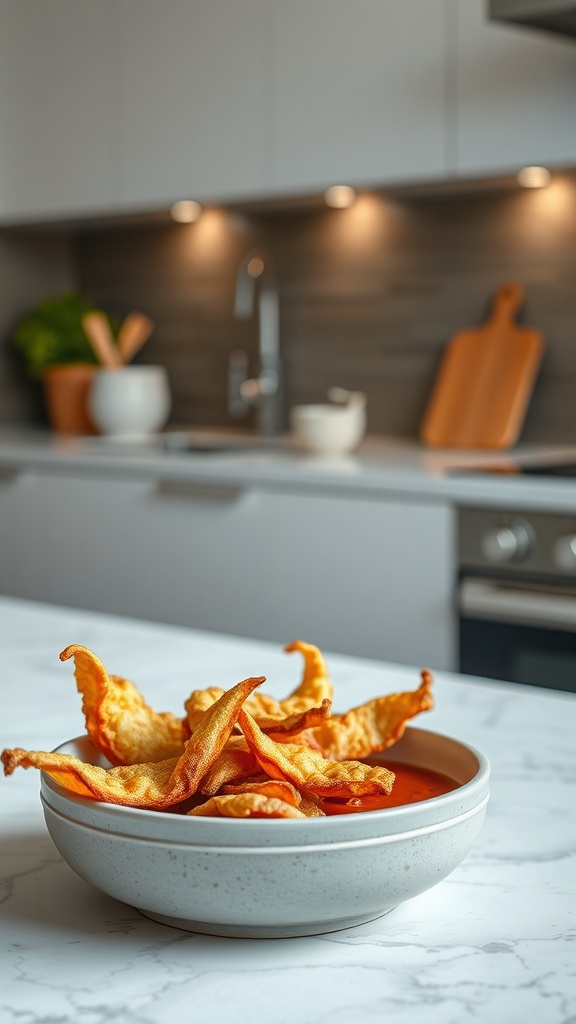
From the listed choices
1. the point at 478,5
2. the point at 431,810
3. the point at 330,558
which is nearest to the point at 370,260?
the point at 478,5

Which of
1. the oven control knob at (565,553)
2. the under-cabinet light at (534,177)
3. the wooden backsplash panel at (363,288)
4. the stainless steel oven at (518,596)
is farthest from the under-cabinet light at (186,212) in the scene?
the oven control knob at (565,553)

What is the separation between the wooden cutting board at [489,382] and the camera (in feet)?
10.2

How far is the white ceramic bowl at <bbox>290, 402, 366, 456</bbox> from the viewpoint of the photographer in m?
3.05

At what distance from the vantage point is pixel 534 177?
2984 millimetres

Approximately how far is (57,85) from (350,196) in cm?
93

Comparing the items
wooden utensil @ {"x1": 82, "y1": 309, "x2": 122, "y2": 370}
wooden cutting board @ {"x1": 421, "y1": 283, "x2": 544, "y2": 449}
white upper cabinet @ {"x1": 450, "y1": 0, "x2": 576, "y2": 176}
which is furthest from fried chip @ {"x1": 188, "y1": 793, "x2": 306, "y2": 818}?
wooden utensil @ {"x1": 82, "y1": 309, "x2": 122, "y2": 370}

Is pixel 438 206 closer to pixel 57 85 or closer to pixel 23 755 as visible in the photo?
pixel 57 85

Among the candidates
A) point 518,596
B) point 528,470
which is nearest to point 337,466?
point 528,470

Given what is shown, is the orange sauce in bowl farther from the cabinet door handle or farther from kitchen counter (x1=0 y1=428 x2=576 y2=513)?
the cabinet door handle

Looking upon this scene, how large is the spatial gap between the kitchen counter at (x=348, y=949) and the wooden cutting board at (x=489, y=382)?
7.09ft

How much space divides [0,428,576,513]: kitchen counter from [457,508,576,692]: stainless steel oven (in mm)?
44

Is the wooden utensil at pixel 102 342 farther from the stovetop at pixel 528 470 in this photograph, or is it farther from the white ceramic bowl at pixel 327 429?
the stovetop at pixel 528 470

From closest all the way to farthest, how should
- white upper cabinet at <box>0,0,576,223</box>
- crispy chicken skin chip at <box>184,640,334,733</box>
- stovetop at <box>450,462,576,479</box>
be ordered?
crispy chicken skin chip at <box>184,640,334,733</box>, stovetop at <box>450,462,576,479</box>, white upper cabinet at <box>0,0,576,223</box>

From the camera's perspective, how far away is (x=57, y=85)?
3.65 m
